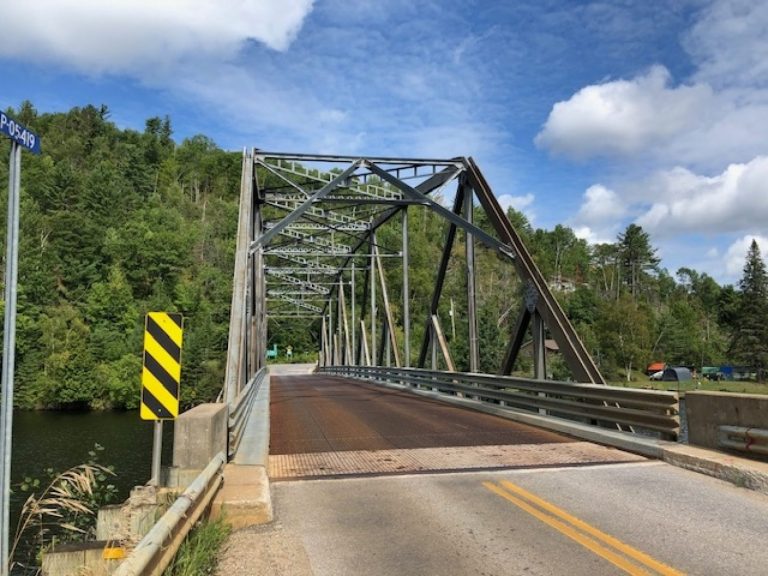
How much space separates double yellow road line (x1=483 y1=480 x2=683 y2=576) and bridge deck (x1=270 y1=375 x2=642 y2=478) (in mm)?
1389

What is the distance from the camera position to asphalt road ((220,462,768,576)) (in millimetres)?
4414

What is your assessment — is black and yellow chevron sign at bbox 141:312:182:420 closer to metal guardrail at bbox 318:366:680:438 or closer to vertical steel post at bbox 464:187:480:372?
metal guardrail at bbox 318:366:680:438

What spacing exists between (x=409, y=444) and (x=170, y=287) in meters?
72.0

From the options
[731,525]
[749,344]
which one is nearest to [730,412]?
[731,525]

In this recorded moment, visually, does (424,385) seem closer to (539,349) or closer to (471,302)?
(471,302)

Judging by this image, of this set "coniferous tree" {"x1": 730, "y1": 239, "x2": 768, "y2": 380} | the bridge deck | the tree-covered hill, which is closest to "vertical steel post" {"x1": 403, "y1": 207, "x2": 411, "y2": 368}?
the bridge deck

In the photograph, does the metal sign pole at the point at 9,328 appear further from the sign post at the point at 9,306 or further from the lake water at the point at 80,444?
the lake water at the point at 80,444

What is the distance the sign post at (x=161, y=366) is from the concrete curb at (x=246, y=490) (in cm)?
94

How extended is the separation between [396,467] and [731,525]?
3.69 metres

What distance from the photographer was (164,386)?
6324mm

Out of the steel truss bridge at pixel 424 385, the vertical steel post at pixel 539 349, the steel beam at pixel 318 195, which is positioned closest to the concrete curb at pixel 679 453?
the steel truss bridge at pixel 424 385

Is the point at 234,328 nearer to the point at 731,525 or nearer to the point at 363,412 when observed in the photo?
the point at 363,412

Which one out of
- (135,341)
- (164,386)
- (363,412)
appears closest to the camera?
(164,386)

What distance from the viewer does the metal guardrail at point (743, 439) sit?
6613 mm
